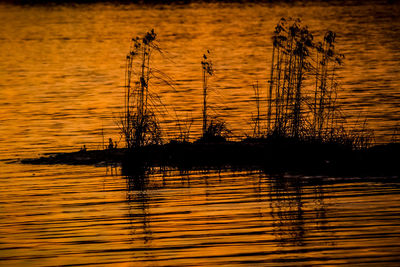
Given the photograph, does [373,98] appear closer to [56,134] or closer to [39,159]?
[56,134]

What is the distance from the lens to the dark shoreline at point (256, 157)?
62.1ft

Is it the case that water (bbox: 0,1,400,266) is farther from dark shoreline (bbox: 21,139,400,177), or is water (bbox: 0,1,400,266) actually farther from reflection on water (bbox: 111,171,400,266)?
dark shoreline (bbox: 21,139,400,177)

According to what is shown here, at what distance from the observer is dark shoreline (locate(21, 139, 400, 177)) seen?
18938 mm

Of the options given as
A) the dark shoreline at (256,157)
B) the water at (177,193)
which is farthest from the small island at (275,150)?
the water at (177,193)

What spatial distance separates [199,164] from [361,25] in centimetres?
5887

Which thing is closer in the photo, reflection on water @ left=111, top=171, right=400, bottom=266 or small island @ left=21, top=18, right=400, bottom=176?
reflection on water @ left=111, top=171, right=400, bottom=266

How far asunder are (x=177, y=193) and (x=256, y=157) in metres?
3.31

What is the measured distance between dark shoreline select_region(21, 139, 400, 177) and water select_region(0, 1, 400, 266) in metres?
0.68

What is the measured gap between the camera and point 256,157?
20109mm

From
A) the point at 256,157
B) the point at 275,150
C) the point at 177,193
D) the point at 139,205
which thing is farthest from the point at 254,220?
the point at 275,150

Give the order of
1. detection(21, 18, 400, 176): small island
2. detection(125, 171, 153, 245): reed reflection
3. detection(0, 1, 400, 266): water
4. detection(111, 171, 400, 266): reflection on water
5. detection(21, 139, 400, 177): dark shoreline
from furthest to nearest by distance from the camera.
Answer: detection(21, 18, 400, 176): small island
detection(21, 139, 400, 177): dark shoreline
detection(125, 171, 153, 245): reed reflection
detection(0, 1, 400, 266): water
detection(111, 171, 400, 266): reflection on water

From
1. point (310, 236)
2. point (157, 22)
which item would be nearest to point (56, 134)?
point (310, 236)

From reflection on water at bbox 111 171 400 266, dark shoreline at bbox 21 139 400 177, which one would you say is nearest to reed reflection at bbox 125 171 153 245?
reflection on water at bbox 111 171 400 266

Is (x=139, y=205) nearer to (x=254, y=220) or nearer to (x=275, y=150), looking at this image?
(x=254, y=220)
